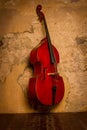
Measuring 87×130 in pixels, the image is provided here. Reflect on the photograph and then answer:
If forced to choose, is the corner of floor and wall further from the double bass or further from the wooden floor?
the wooden floor

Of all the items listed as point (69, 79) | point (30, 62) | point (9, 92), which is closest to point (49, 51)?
point (30, 62)

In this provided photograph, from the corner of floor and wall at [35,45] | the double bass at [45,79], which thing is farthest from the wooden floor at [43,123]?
the corner of floor and wall at [35,45]

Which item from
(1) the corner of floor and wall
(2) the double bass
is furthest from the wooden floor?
(1) the corner of floor and wall

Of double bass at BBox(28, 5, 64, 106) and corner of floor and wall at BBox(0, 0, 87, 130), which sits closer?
double bass at BBox(28, 5, 64, 106)

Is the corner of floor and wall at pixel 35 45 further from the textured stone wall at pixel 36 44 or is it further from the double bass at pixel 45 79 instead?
the double bass at pixel 45 79

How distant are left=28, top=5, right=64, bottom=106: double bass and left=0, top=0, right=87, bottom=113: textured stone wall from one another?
32 cm

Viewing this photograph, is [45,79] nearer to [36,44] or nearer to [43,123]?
[43,123]

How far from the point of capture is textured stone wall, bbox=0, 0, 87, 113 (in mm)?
3008

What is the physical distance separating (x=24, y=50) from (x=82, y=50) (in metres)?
0.74

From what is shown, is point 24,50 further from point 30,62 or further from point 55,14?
point 55,14

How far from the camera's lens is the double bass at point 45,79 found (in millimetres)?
2588

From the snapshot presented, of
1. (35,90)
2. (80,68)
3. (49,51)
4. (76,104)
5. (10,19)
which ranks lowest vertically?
(76,104)

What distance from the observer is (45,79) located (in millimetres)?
2609

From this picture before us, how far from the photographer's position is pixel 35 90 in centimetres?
255
